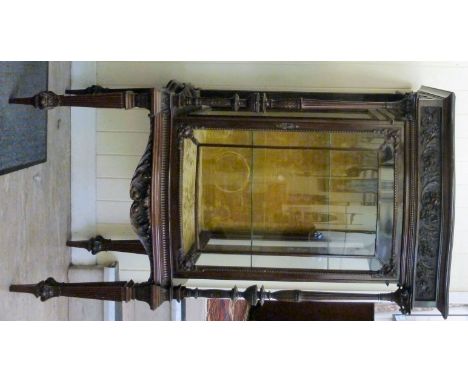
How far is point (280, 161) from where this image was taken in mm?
1379

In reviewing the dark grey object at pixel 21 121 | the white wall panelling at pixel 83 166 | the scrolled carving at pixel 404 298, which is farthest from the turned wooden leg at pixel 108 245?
the scrolled carving at pixel 404 298

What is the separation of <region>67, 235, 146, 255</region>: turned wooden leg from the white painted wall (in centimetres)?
19

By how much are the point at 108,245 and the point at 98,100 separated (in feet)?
2.09

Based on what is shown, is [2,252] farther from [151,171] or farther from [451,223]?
[451,223]

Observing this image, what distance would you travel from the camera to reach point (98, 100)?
1212mm

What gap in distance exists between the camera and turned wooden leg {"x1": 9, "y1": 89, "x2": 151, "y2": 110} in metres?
1.20

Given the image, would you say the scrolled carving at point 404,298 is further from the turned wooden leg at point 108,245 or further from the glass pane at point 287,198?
the turned wooden leg at point 108,245

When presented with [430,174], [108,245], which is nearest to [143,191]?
[108,245]

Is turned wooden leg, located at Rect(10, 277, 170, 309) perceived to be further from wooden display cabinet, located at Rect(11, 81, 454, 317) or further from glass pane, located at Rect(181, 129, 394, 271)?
glass pane, located at Rect(181, 129, 394, 271)

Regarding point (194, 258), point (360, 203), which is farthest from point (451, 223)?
point (194, 258)

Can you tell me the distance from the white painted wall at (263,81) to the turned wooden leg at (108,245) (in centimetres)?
19

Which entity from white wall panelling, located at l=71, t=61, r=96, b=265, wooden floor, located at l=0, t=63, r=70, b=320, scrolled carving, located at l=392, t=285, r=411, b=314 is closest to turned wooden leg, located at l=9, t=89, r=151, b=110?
wooden floor, located at l=0, t=63, r=70, b=320

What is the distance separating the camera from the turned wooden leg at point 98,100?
120cm

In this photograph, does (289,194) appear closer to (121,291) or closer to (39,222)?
(121,291)
